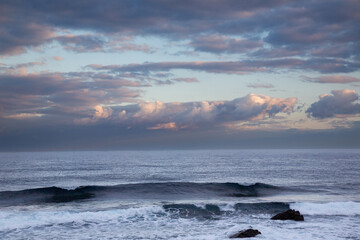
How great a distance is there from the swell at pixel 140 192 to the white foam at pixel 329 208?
333 inches

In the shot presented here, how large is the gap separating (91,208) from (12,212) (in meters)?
6.50

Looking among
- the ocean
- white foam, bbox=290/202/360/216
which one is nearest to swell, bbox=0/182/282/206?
the ocean

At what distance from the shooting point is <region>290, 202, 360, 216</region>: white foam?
2539 cm

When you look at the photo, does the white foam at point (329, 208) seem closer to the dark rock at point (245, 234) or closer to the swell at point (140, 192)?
the swell at point (140, 192)

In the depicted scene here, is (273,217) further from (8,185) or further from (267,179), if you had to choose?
(8,185)

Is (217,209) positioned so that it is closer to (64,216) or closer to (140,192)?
(140,192)

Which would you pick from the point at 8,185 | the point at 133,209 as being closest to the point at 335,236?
the point at 133,209

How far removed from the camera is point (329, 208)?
26.5 m

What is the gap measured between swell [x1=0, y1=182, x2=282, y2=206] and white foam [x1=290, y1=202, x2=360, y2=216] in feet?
27.7

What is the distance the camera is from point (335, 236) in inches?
717

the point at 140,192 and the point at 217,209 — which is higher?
the point at 140,192

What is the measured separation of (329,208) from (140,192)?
20888 millimetres

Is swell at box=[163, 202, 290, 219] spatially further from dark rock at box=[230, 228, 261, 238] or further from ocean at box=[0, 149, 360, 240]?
dark rock at box=[230, 228, 261, 238]

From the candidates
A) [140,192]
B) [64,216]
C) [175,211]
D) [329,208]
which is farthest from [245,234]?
[140,192]
